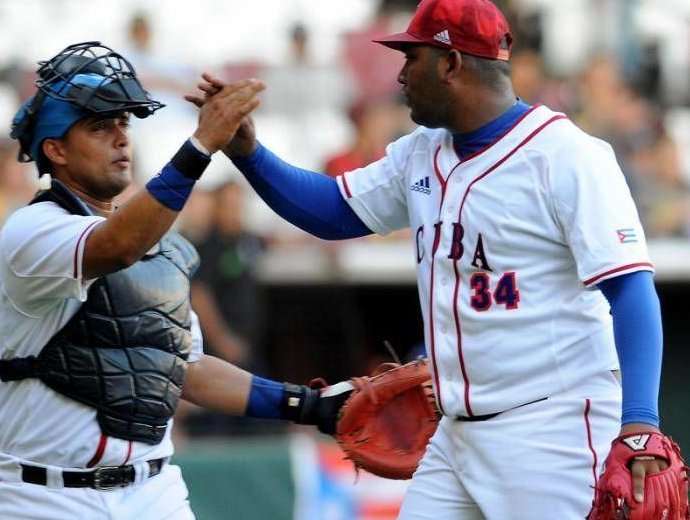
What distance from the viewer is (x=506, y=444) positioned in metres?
3.96

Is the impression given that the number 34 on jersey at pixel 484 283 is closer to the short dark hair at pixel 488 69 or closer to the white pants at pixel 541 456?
the white pants at pixel 541 456

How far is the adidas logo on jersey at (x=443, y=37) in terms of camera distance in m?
4.11

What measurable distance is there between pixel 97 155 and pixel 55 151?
0.14m

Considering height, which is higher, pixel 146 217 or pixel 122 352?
pixel 146 217

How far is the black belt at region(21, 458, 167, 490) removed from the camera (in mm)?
4012

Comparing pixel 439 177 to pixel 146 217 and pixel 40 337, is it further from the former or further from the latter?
pixel 40 337

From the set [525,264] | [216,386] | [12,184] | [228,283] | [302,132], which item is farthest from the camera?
[302,132]

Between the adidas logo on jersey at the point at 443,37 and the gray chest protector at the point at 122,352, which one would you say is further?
the adidas logo on jersey at the point at 443,37

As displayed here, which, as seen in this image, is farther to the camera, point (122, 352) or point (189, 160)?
point (122, 352)

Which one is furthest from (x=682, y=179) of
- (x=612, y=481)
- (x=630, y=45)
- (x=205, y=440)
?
(x=612, y=481)

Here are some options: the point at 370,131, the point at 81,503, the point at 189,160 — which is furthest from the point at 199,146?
the point at 370,131

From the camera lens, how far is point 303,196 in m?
4.58

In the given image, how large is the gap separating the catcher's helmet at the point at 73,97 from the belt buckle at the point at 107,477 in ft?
3.01

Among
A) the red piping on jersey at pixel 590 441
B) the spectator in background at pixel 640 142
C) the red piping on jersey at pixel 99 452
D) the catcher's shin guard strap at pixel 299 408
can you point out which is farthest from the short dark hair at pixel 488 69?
the spectator in background at pixel 640 142
